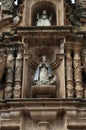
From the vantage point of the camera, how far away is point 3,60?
11.6m

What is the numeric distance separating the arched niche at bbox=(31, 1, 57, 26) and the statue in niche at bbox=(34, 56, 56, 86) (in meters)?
2.01

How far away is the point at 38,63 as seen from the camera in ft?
39.0

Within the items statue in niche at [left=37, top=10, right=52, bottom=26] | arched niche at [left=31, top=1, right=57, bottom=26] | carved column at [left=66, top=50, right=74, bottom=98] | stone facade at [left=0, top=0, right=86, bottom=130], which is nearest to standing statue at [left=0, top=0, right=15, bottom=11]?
stone facade at [left=0, top=0, right=86, bottom=130]

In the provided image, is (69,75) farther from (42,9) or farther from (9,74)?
(42,9)

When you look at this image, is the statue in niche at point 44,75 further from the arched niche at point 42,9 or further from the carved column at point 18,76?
the arched niche at point 42,9

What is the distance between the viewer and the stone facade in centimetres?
1044

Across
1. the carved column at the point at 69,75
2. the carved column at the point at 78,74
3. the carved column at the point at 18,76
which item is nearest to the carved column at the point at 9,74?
the carved column at the point at 18,76

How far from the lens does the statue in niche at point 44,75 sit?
36.3 ft

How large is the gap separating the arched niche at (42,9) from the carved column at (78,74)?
1.92 meters

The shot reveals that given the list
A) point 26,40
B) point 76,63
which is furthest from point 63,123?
point 26,40

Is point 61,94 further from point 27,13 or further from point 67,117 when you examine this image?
point 27,13

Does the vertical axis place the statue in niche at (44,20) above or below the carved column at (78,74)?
above

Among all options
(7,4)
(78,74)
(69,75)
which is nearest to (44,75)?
(69,75)

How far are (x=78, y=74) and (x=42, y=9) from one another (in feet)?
10.1
